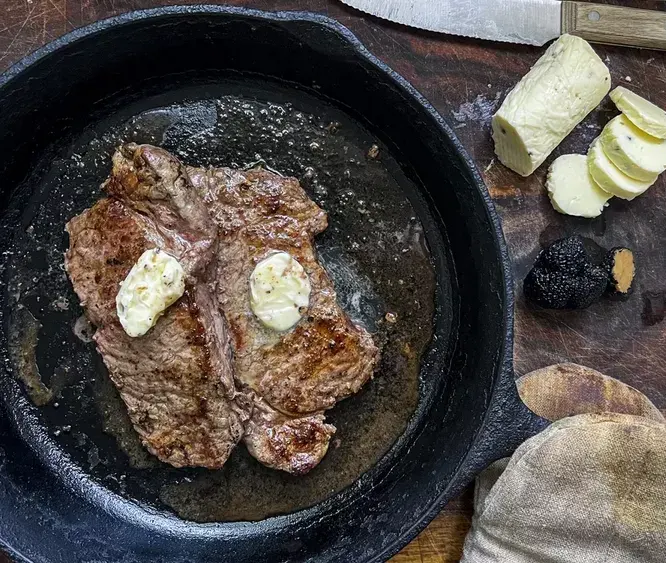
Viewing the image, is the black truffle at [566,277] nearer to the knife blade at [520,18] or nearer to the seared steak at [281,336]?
the seared steak at [281,336]

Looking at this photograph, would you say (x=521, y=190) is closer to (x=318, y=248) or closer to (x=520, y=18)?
(x=520, y=18)

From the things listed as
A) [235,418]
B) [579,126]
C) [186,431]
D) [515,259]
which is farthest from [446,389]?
[579,126]

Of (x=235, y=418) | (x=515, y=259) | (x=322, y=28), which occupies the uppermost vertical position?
(x=322, y=28)

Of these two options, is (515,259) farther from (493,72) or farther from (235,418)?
(235,418)

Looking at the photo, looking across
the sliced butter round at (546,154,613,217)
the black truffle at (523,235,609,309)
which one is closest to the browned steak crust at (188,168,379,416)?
the black truffle at (523,235,609,309)

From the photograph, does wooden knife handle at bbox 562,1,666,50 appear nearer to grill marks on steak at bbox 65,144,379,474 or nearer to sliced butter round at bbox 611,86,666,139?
sliced butter round at bbox 611,86,666,139
